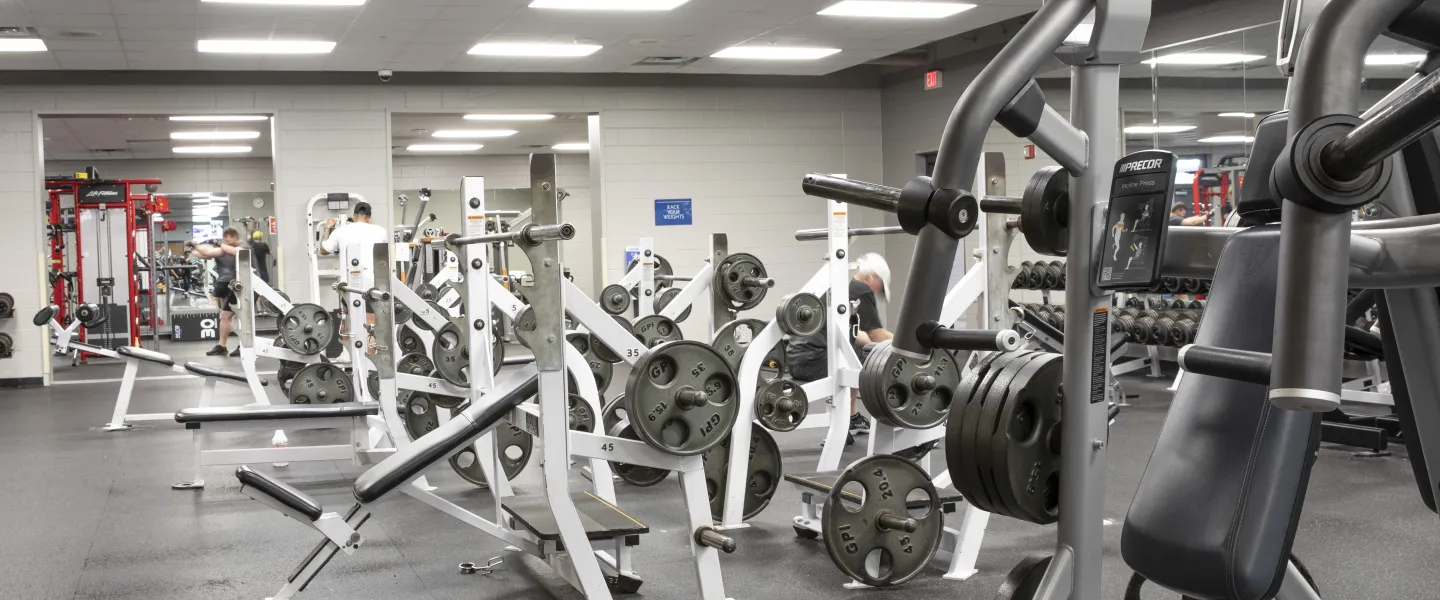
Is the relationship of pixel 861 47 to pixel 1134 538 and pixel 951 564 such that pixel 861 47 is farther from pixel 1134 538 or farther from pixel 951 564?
pixel 1134 538

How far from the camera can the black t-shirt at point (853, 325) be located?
6035 millimetres

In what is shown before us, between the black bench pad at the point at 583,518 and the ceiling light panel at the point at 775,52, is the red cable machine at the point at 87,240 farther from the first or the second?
the black bench pad at the point at 583,518

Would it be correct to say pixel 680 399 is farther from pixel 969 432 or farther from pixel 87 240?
pixel 87 240

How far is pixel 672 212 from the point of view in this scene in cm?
1165

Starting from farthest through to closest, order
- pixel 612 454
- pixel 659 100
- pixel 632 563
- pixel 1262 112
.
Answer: pixel 659 100 < pixel 1262 112 < pixel 632 563 < pixel 612 454

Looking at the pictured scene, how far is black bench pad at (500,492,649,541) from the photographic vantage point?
322cm

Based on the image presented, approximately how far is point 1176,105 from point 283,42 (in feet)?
22.3

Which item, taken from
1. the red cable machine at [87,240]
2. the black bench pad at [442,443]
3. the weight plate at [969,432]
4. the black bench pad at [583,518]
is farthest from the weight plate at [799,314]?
the red cable machine at [87,240]

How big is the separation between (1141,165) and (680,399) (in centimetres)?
215

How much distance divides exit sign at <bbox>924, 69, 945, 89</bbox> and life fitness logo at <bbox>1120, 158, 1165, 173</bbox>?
407 inches

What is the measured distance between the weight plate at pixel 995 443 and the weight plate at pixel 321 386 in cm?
554

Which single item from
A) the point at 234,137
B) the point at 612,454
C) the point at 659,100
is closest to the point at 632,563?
the point at 612,454

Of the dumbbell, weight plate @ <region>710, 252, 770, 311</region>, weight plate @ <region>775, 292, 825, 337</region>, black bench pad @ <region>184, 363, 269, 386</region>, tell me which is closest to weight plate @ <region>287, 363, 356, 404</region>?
black bench pad @ <region>184, 363, 269, 386</region>

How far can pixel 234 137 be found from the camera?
1517cm
